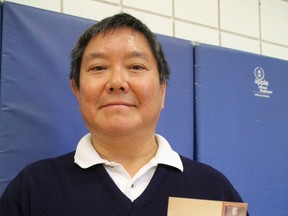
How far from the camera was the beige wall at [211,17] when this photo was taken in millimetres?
1165

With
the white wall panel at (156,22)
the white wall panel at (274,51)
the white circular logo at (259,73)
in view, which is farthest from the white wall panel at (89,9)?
the white wall panel at (274,51)

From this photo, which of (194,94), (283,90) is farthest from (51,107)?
(283,90)

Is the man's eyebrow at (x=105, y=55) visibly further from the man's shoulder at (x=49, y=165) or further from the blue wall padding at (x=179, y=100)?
the blue wall padding at (x=179, y=100)

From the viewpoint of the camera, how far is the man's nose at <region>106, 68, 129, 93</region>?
0.72m

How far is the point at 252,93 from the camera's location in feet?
4.54

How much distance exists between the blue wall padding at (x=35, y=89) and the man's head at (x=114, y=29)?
15 cm

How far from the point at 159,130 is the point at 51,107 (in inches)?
16.3

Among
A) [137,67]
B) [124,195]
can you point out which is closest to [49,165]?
[124,195]

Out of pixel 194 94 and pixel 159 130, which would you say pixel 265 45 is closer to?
pixel 194 94

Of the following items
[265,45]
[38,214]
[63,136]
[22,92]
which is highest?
[265,45]

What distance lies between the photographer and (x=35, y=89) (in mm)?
922

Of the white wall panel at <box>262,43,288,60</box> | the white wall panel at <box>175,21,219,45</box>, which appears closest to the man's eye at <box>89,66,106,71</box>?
the white wall panel at <box>175,21,219,45</box>

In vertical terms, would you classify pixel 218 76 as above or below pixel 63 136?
above

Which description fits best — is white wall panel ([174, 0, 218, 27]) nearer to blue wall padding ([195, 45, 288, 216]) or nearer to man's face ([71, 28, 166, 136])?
blue wall padding ([195, 45, 288, 216])
